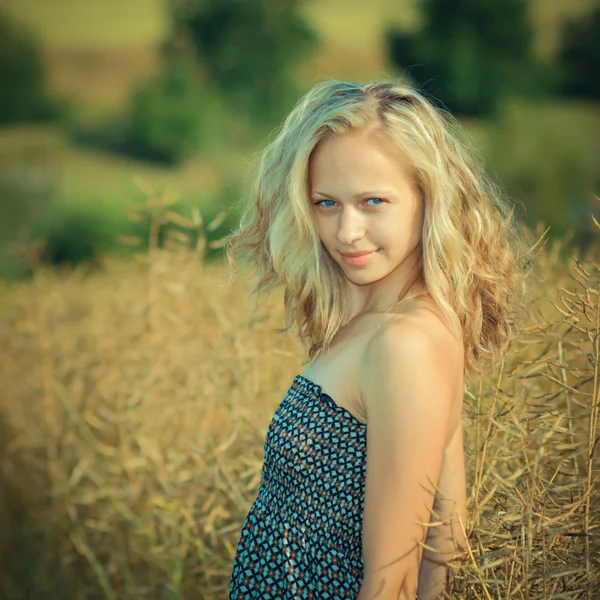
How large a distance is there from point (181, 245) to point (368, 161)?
92.9 inches

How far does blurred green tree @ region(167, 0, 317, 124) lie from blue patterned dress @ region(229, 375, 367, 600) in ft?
25.7

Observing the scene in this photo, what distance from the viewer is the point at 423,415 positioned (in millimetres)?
1254

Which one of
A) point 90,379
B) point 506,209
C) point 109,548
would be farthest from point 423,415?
point 90,379

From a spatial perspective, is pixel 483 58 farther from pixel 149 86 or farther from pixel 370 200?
pixel 370 200

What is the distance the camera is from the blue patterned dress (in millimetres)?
1396

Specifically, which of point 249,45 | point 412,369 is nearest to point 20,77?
point 249,45

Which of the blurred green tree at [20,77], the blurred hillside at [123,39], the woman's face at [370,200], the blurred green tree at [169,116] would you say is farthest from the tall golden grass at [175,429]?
the blurred green tree at [20,77]

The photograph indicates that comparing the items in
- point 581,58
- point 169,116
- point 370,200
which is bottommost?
point 169,116

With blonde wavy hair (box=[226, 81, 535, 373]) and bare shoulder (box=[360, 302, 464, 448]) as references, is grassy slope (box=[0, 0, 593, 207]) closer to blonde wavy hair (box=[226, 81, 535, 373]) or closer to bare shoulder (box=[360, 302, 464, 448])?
blonde wavy hair (box=[226, 81, 535, 373])

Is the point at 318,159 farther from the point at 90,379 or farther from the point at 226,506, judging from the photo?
the point at 90,379

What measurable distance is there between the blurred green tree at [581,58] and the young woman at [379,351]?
6.58 m

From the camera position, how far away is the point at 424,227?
1.44 m

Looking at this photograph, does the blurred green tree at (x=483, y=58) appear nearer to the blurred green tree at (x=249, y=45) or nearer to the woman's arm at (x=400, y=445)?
the blurred green tree at (x=249, y=45)

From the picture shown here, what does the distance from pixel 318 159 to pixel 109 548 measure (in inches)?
107
